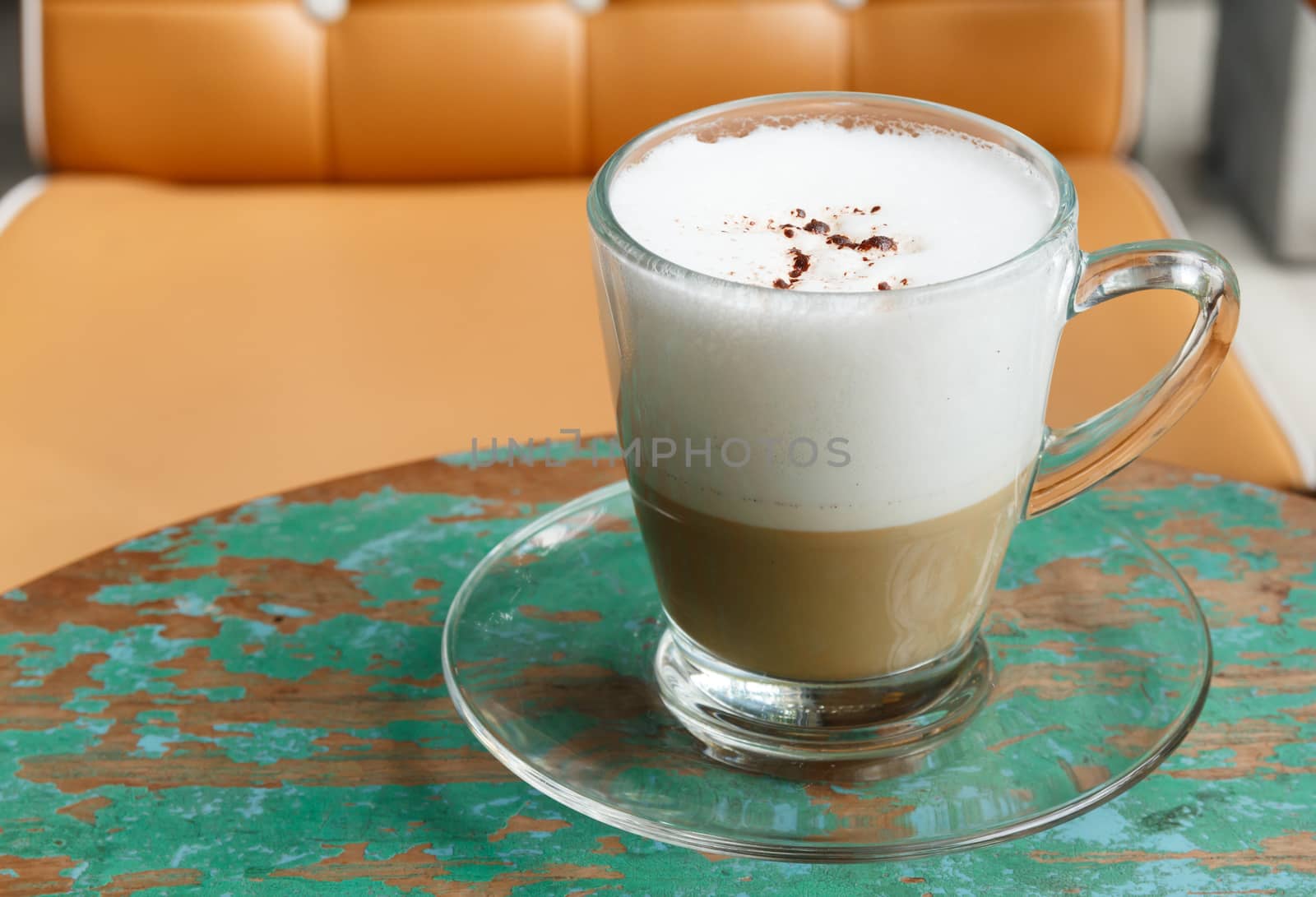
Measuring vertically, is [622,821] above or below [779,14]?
below

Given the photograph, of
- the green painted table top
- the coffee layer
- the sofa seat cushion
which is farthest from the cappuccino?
the sofa seat cushion

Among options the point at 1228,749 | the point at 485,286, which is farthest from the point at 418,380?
the point at 1228,749

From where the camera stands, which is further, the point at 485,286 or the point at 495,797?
the point at 485,286

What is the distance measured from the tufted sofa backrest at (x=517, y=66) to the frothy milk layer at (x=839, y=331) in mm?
760

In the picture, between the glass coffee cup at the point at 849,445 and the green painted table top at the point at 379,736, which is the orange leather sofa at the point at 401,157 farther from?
the glass coffee cup at the point at 849,445

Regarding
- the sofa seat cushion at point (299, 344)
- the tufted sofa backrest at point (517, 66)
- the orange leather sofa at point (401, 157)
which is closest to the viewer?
the sofa seat cushion at point (299, 344)

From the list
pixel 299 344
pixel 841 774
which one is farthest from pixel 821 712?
pixel 299 344

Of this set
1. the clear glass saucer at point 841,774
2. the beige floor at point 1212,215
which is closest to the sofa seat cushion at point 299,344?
the beige floor at point 1212,215

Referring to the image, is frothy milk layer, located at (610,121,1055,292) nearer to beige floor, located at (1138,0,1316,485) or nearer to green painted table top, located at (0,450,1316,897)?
green painted table top, located at (0,450,1316,897)

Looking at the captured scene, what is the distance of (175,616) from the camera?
69 centimetres

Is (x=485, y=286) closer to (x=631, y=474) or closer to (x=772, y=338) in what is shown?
(x=631, y=474)

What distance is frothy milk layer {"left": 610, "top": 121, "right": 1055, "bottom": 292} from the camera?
53cm

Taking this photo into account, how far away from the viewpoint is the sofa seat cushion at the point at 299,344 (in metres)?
1.01

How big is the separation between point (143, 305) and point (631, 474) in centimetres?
74
